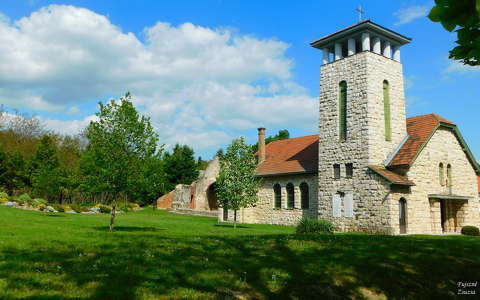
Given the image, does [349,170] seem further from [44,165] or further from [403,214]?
[44,165]

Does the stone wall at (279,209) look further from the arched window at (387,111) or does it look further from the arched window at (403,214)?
the arched window at (403,214)

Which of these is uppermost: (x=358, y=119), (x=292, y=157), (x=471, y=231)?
(x=358, y=119)

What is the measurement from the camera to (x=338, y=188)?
27281 millimetres

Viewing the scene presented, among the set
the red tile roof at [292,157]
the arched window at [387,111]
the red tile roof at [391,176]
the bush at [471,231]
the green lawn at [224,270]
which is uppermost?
the arched window at [387,111]

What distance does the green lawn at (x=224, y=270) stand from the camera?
24.5 ft

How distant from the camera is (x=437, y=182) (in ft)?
89.8

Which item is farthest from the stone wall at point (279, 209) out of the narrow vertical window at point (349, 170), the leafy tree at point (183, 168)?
the leafy tree at point (183, 168)

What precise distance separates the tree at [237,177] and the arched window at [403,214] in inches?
404

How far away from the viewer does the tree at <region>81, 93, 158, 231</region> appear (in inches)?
729

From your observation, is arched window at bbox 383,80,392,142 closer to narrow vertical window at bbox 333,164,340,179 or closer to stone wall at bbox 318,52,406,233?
stone wall at bbox 318,52,406,233

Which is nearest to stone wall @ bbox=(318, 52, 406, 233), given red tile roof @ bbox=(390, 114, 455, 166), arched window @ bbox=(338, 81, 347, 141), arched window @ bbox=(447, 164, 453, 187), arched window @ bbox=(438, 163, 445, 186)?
arched window @ bbox=(338, 81, 347, 141)

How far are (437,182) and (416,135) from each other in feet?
12.0

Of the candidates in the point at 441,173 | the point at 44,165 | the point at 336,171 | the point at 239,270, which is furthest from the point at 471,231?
the point at 44,165

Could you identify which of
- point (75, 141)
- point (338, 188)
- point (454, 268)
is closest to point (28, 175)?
point (75, 141)
